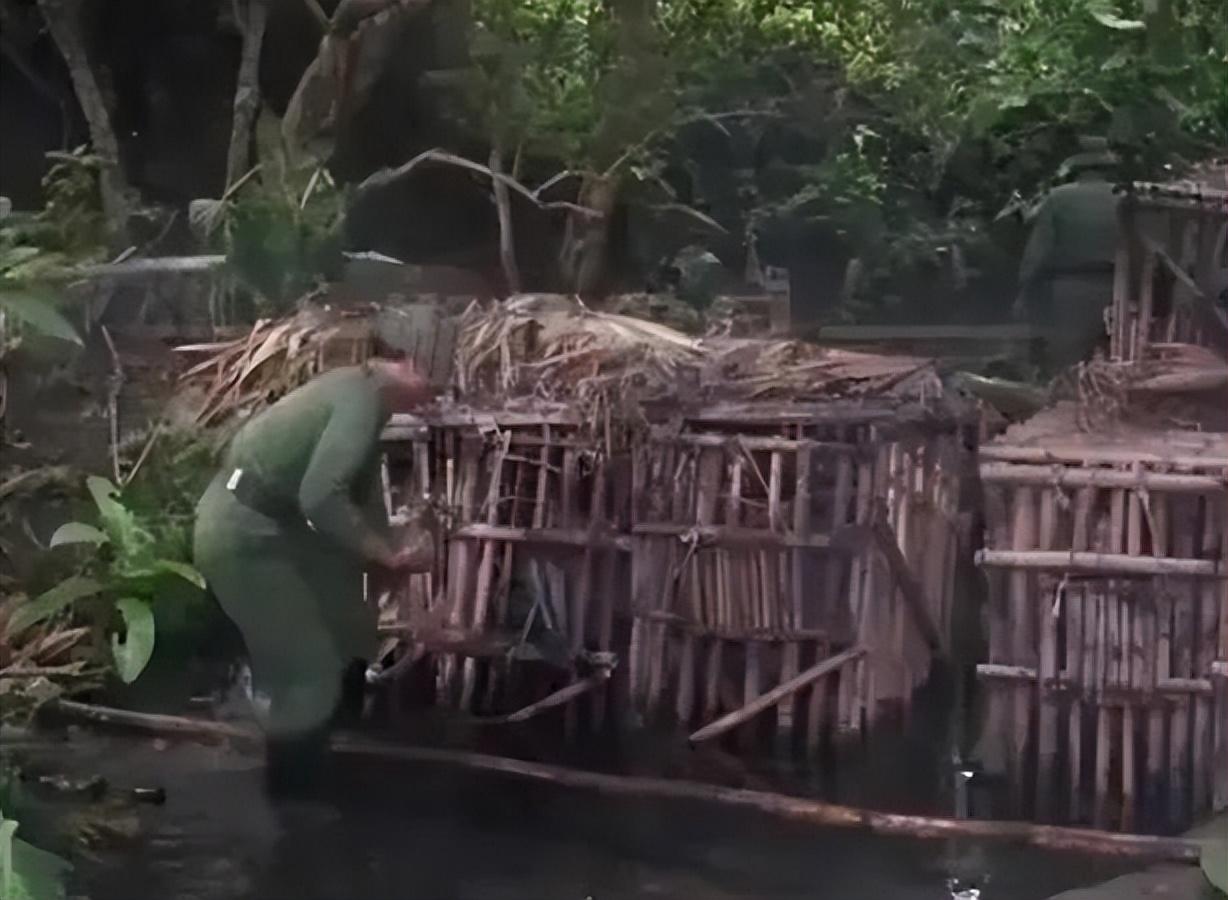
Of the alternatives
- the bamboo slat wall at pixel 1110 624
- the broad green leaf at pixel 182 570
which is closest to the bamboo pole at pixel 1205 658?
the bamboo slat wall at pixel 1110 624

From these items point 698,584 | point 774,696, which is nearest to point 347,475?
point 698,584

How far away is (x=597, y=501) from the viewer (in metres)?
1.31

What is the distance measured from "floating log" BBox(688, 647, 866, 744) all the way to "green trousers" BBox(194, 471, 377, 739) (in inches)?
13.9

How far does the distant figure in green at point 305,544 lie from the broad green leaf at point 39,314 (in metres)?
0.24

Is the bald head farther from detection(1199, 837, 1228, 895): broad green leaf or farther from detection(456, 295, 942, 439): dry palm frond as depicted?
detection(1199, 837, 1228, 895): broad green leaf

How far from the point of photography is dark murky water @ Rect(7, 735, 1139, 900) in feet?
4.25

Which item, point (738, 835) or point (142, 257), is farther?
point (142, 257)

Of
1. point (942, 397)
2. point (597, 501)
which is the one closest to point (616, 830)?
point (597, 501)

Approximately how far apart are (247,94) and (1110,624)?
1.02 meters

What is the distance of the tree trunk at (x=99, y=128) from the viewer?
143 centimetres

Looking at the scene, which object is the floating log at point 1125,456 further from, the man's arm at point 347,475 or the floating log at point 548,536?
the man's arm at point 347,475

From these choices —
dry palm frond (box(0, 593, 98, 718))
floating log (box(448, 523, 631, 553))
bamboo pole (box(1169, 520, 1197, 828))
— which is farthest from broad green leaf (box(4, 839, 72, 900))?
bamboo pole (box(1169, 520, 1197, 828))

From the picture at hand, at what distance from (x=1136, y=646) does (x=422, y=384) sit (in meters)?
0.73

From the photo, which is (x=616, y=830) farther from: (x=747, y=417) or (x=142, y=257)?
(x=142, y=257)
